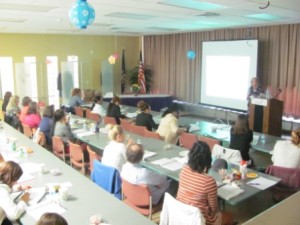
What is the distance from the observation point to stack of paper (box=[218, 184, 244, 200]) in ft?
9.91

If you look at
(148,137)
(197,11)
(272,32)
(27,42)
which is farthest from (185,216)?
(27,42)

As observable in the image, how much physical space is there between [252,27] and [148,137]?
5508 mm

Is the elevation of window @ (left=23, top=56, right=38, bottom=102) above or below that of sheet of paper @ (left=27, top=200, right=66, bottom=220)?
above

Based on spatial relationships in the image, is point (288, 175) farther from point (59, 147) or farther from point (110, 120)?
point (110, 120)

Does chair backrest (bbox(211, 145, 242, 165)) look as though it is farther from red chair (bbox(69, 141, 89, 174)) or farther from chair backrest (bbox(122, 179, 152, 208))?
red chair (bbox(69, 141, 89, 174))

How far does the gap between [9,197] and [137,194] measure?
4.10 feet

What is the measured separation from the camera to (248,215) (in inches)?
168

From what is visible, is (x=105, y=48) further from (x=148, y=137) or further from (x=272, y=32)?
(x=148, y=137)

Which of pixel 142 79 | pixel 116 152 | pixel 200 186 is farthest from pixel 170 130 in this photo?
pixel 142 79

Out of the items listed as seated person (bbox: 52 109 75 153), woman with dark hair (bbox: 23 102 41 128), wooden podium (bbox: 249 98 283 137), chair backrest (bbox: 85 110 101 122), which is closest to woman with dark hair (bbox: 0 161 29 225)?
seated person (bbox: 52 109 75 153)

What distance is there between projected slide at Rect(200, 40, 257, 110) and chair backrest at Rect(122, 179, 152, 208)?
22.1 feet

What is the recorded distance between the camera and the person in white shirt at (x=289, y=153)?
387 cm

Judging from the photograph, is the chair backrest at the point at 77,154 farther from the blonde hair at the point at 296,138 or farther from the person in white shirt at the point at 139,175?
the blonde hair at the point at 296,138

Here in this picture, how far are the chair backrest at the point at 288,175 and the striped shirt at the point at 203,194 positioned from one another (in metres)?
1.27
